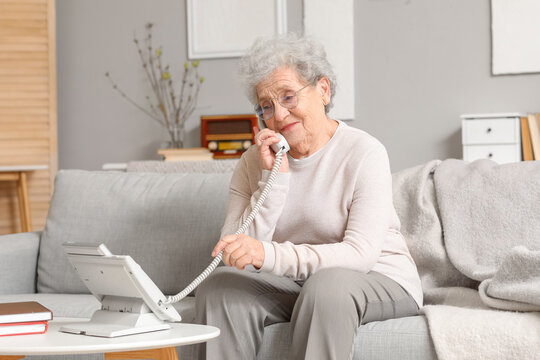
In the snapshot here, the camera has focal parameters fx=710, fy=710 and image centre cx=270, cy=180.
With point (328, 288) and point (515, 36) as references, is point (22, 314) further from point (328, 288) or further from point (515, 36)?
point (515, 36)

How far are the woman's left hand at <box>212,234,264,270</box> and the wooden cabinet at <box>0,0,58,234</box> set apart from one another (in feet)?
11.1

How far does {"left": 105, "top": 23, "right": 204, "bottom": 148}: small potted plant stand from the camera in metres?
4.96

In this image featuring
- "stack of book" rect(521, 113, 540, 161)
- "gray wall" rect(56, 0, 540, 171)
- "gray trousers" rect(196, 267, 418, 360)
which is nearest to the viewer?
"gray trousers" rect(196, 267, 418, 360)

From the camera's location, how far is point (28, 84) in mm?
4742

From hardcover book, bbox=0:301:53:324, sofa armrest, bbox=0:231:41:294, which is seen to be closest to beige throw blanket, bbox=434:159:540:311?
hardcover book, bbox=0:301:53:324

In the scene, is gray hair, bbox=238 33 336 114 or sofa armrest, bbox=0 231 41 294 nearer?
gray hair, bbox=238 33 336 114

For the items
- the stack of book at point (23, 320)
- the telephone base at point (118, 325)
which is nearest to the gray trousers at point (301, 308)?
the telephone base at point (118, 325)

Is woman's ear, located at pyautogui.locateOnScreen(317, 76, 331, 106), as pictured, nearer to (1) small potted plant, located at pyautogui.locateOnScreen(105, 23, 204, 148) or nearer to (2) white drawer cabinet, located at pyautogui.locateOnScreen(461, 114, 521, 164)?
(2) white drawer cabinet, located at pyautogui.locateOnScreen(461, 114, 521, 164)

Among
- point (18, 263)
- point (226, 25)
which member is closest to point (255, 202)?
point (18, 263)

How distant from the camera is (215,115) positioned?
194 inches

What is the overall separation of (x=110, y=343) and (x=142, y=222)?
1.17m

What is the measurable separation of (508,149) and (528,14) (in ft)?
2.97

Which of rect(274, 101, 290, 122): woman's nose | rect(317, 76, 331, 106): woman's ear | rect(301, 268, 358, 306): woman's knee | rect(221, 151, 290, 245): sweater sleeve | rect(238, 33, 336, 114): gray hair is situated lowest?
rect(301, 268, 358, 306): woman's knee

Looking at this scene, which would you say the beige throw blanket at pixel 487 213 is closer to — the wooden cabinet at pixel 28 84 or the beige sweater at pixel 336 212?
the beige sweater at pixel 336 212
